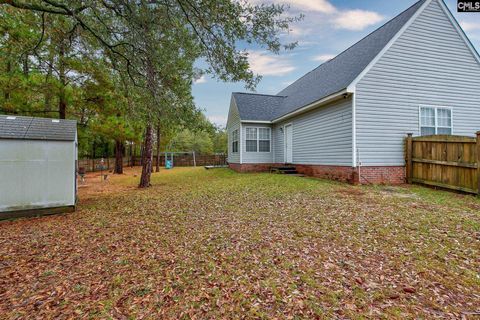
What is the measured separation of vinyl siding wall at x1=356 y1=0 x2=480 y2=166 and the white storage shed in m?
9.09

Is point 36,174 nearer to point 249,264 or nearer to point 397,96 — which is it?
point 249,264

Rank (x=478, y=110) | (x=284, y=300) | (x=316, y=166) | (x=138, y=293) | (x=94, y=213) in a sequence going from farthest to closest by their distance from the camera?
(x=316, y=166), (x=478, y=110), (x=94, y=213), (x=138, y=293), (x=284, y=300)

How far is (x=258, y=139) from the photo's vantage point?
598 inches

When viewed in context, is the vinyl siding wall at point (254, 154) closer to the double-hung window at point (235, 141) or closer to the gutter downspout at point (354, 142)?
the double-hung window at point (235, 141)

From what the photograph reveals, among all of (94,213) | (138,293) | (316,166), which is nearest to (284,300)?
(138,293)

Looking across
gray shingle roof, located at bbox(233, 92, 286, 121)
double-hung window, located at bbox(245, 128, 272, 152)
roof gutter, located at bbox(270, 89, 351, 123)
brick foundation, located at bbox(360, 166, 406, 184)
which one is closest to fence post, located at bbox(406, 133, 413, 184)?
brick foundation, located at bbox(360, 166, 406, 184)

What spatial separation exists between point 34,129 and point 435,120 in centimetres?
1321

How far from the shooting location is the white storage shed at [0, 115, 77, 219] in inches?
216

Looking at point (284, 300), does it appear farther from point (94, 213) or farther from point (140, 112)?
point (140, 112)

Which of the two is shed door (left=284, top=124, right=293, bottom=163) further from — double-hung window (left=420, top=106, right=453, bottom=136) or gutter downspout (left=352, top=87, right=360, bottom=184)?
double-hung window (left=420, top=106, right=453, bottom=136)

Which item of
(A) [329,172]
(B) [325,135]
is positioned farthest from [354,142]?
(A) [329,172]

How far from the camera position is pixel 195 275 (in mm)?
2822

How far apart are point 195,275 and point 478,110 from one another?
515 inches

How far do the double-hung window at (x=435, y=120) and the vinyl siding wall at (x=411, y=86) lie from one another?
0.23 meters
